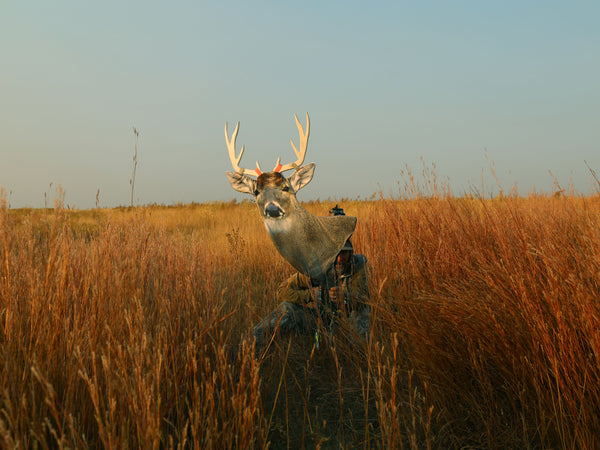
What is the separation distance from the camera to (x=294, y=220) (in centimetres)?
302

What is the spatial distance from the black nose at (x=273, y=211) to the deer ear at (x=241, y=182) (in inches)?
8.9

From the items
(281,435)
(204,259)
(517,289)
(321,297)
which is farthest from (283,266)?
(517,289)

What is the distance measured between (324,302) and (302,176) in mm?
1127

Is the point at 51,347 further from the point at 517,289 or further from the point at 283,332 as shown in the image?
the point at 517,289

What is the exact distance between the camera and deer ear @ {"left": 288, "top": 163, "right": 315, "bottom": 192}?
311 cm

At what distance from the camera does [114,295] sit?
2803 millimetres

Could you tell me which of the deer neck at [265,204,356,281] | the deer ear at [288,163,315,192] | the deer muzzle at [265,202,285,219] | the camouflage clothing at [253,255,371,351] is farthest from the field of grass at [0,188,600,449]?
the deer ear at [288,163,315,192]

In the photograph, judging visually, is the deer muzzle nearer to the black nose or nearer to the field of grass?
the black nose

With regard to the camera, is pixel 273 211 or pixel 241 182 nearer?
pixel 273 211

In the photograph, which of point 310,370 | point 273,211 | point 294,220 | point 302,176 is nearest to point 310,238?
point 294,220

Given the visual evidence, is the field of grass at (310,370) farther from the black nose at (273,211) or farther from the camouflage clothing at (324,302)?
the black nose at (273,211)

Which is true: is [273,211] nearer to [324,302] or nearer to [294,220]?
[294,220]

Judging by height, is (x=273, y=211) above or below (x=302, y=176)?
below

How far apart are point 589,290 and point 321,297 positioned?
1.92 metres
